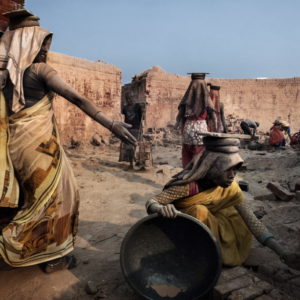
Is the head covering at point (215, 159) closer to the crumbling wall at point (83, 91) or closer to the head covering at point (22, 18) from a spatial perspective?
the head covering at point (22, 18)

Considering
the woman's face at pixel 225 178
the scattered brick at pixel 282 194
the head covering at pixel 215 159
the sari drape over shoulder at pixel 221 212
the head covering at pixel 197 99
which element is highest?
the head covering at pixel 197 99

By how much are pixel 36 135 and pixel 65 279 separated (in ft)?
4.11

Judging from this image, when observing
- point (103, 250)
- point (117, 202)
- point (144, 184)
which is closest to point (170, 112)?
point (144, 184)

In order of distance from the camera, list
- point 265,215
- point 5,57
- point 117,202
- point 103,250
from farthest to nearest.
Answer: point 117,202, point 265,215, point 103,250, point 5,57

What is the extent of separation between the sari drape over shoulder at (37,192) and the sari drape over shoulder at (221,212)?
82cm

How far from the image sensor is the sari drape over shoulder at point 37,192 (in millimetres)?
2268

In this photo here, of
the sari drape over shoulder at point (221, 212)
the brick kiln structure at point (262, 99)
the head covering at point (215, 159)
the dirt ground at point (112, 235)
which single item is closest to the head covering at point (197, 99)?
the dirt ground at point (112, 235)

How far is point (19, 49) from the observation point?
2.28 m

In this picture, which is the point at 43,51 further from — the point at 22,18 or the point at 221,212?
the point at 221,212

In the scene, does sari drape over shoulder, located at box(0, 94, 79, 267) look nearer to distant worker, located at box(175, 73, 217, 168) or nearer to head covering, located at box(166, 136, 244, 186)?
head covering, located at box(166, 136, 244, 186)

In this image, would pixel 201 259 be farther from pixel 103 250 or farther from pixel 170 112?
pixel 170 112

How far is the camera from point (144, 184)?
6387mm

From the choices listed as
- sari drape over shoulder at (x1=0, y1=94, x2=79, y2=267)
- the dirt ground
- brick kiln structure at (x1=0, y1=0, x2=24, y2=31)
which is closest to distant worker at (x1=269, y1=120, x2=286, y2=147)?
the dirt ground

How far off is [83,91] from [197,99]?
784 cm
